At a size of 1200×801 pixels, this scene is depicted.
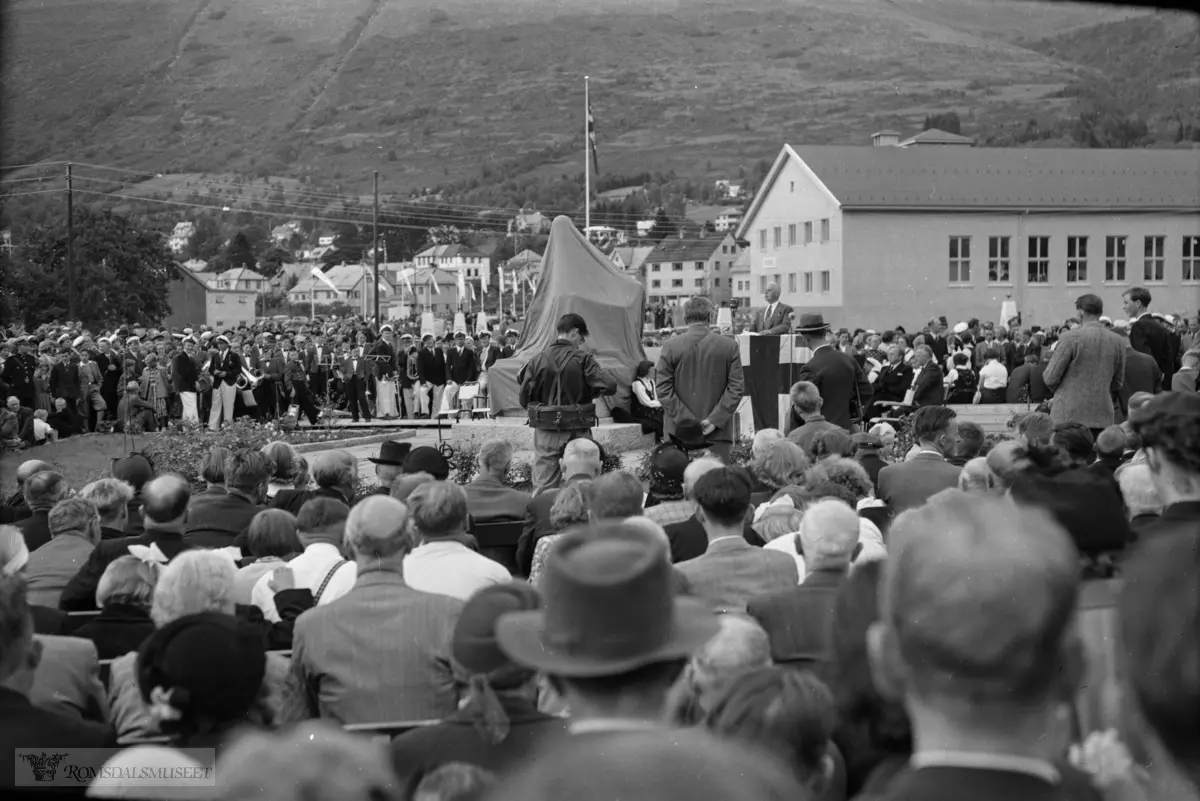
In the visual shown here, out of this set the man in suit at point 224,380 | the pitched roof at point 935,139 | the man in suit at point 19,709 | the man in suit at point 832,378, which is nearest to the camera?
the man in suit at point 19,709

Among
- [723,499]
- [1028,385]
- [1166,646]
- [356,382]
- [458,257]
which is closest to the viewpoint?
[1166,646]

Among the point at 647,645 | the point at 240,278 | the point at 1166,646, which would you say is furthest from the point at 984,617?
the point at 240,278

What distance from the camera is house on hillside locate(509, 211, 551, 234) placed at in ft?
538

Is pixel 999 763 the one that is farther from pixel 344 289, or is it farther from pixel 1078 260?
pixel 344 289

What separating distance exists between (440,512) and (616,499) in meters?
0.84

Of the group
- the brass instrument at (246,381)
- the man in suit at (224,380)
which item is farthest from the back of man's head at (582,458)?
the brass instrument at (246,381)

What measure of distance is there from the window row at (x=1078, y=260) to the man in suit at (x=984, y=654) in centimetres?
5719

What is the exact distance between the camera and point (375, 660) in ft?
14.7

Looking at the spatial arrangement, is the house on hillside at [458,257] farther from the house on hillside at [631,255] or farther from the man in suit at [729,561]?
the man in suit at [729,561]

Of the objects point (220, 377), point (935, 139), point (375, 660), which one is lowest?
point (375, 660)

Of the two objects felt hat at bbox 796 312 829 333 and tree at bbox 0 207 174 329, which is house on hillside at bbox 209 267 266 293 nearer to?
tree at bbox 0 207 174 329

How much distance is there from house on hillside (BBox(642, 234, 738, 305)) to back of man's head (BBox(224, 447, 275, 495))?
430 feet

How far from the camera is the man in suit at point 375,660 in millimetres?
4445

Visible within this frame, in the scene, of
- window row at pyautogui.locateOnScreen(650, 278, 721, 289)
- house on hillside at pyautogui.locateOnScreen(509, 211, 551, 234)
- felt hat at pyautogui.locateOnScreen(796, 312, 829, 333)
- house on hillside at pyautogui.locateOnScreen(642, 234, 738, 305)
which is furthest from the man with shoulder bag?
house on hillside at pyautogui.locateOnScreen(509, 211, 551, 234)
